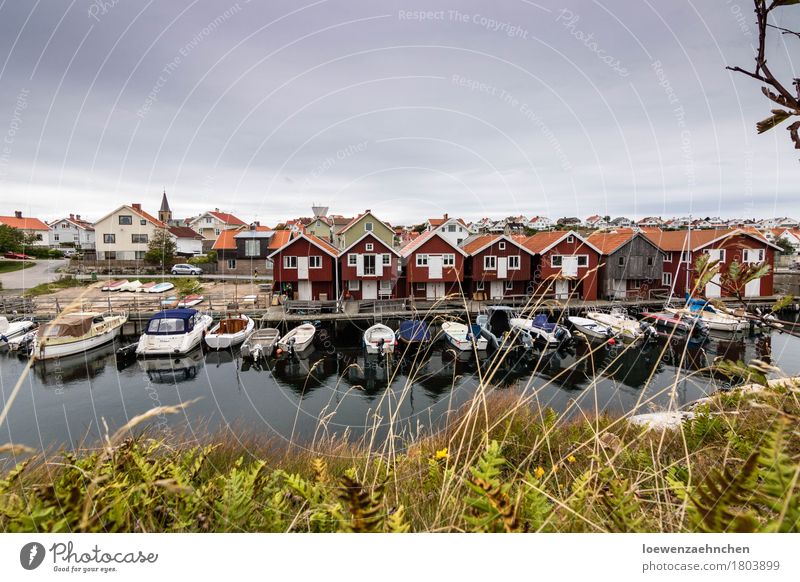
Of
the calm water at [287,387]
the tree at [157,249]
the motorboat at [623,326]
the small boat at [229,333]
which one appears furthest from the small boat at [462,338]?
the tree at [157,249]

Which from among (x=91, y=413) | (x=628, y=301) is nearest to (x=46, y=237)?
(x=91, y=413)

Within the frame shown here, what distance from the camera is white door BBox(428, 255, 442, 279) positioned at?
26.4 meters

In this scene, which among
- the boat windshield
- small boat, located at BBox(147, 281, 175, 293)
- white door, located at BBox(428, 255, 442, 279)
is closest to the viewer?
the boat windshield

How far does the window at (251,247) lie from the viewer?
4300 centimetres

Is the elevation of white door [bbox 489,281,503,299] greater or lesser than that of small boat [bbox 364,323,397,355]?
greater

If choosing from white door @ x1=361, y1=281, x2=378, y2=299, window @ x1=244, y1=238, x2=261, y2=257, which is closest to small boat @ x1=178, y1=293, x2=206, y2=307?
white door @ x1=361, y1=281, x2=378, y2=299

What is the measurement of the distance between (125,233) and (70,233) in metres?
21.8

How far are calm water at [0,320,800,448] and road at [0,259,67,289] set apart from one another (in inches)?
597

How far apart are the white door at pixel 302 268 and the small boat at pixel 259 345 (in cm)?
727

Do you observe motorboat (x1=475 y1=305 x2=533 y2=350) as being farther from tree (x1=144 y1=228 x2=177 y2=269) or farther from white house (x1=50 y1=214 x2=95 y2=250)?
white house (x1=50 y1=214 x2=95 y2=250)

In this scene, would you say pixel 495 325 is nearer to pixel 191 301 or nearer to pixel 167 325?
pixel 167 325

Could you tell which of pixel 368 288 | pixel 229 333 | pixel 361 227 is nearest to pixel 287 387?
pixel 229 333
